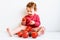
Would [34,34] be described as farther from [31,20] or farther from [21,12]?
[21,12]

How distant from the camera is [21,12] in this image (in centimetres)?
126

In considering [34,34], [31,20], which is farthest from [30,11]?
[34,34]

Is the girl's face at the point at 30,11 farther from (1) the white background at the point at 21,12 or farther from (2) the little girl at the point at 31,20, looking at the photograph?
(1) the white background at the point at 21,12

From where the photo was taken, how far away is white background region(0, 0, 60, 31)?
1260 millimetres

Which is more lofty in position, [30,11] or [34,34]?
[30,11]

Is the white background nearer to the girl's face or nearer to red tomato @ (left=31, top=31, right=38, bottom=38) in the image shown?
the girl's face

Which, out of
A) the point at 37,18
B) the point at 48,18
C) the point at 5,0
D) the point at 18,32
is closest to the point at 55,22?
the point at 48,18

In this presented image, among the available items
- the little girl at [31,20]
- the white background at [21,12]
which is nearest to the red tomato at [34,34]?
the little girl at [31,20]

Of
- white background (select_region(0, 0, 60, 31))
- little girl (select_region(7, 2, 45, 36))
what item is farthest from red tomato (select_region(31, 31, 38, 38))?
white background (select_region(0, 0, 60, 31))

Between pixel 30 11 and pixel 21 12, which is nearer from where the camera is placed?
pixel 30 11

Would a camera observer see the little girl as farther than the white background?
No

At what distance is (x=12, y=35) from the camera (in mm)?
1102

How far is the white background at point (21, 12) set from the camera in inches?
49.6

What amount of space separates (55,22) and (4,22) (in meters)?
0.42
